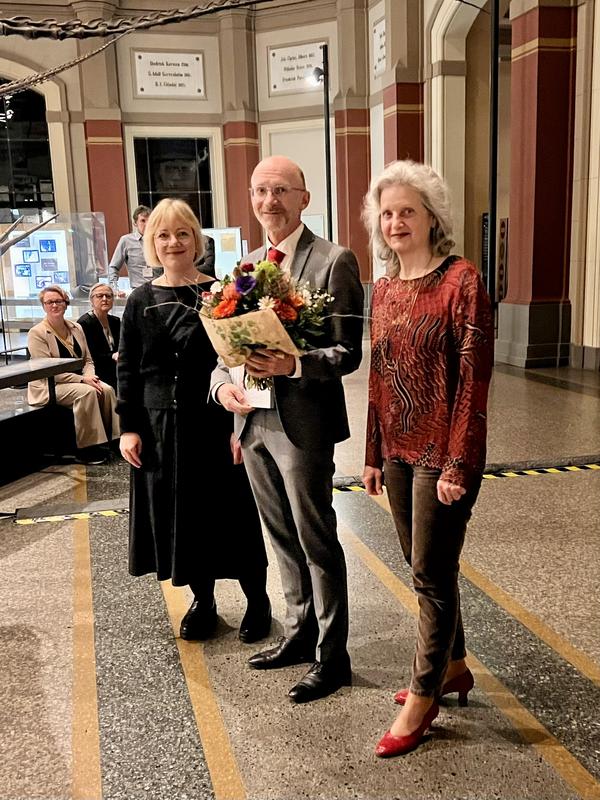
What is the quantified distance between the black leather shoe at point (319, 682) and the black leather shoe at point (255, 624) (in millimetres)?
519

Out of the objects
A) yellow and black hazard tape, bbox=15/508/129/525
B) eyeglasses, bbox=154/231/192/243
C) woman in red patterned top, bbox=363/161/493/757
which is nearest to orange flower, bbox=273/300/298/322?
woman in red patterned top, bbox=363/161/493/757

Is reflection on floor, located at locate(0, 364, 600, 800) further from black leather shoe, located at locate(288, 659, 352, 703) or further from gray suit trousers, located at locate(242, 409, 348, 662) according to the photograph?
gray suit trousers, located at locate(242, 409, 348, 662)

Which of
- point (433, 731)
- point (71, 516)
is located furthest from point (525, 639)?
point (71, 516)

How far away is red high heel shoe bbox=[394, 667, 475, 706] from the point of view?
285 cm

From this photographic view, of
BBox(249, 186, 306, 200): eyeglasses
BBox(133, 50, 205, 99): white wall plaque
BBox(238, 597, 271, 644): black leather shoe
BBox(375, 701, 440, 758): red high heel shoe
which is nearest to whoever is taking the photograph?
BBox(375, 701, 440, 758): red high heel shoe

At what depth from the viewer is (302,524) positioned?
2.88 meters

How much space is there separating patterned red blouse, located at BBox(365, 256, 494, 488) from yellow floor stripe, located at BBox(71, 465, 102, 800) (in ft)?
5.01

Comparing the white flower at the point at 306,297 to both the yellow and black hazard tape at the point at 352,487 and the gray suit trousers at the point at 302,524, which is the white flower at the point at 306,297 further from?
the yellow and black hazard tape at the point at 352,487

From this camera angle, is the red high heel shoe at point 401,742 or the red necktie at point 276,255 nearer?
the red high heel shoe at point 401,742

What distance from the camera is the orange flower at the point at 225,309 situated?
2.50m

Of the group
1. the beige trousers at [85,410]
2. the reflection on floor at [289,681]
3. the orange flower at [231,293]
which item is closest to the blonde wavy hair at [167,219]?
the orange flower at [231,293]

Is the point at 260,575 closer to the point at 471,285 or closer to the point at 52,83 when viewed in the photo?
the point at 471,285

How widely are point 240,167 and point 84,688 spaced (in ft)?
57.2

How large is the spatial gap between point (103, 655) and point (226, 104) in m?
17.7
